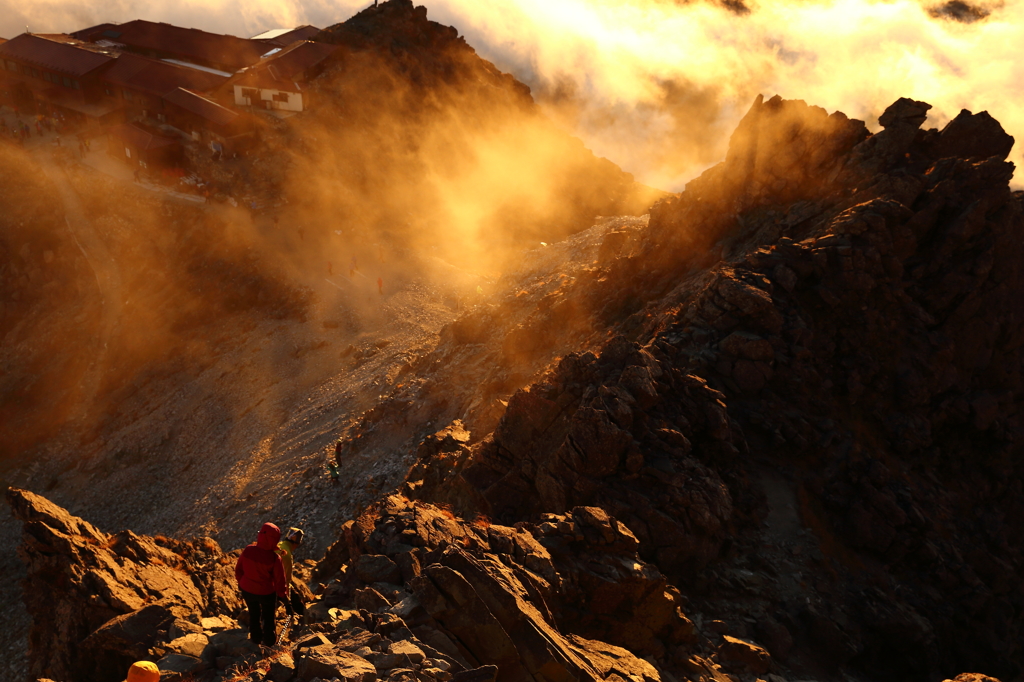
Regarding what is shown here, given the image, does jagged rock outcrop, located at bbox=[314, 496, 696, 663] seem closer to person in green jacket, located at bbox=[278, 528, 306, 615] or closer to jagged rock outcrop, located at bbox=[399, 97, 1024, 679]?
person in green jacket, located at bbox=[278, 528, 306, 615]

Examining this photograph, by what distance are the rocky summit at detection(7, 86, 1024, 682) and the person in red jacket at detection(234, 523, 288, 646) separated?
0.58 m

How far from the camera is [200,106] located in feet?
242

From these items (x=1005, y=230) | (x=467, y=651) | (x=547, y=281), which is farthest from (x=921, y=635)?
(x=547, y=281)

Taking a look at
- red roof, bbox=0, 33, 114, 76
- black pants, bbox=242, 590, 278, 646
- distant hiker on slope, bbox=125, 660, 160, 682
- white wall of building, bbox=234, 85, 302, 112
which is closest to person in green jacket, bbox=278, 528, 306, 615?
black pants, bbox=242, 590, 278, 646

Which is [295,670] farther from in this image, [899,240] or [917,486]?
[899,240]

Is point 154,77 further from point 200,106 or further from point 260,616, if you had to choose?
point 260,616

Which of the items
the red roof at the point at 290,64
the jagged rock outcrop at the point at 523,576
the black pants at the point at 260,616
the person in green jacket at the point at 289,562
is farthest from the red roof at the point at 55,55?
the black pants at the point at 260,616

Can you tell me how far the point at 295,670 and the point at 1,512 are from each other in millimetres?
47480

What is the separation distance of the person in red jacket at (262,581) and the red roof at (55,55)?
292 feet

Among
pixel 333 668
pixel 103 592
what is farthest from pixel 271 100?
pixel 333 668

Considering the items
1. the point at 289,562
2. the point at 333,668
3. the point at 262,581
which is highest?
the point at 333,668

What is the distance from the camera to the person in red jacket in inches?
598

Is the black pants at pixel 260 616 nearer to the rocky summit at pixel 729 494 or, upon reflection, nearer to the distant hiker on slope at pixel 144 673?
the rocky summit at pixel 729 494

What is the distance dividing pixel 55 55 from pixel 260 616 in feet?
319
